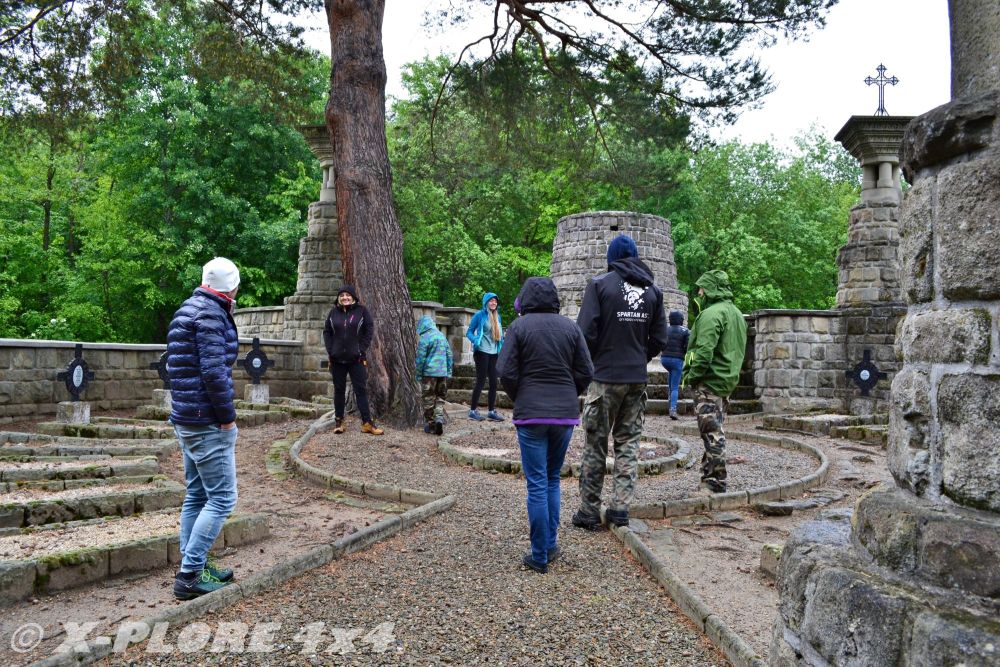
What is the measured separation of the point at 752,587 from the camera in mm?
4234

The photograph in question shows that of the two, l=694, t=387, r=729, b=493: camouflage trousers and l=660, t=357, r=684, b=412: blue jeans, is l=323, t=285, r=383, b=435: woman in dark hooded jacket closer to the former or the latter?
l=694, t=387, r=729, b=493: camouflage trousers

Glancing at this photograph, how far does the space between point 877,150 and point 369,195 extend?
34.4 ft

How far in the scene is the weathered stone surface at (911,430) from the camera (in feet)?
7.00

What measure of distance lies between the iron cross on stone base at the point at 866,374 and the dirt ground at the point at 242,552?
1044 cm

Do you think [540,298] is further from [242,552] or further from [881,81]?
[881,81]

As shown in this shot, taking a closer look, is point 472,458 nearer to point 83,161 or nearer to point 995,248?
point 995,248

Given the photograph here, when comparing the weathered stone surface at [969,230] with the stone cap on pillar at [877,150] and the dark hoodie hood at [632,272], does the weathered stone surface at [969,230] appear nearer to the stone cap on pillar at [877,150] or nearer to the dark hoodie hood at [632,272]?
the dark hoodie hood at [632,272]

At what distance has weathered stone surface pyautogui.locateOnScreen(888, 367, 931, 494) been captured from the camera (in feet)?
7.00

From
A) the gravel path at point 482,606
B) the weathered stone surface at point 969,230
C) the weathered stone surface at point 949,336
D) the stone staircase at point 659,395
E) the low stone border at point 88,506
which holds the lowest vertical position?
the gravel path at point 482,606

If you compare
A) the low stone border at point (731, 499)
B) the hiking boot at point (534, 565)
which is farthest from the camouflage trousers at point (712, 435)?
the hiking boot at point (534, 565)

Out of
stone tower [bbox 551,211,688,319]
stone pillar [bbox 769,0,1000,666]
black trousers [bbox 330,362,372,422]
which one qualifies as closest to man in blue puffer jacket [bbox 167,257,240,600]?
stone pillar [bbox 769,0,1000,666]

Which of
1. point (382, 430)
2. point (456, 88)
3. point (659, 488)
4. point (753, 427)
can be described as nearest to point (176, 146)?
point (456, 88)

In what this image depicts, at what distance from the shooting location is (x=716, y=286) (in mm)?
6699

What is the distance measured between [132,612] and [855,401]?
44.3ft
